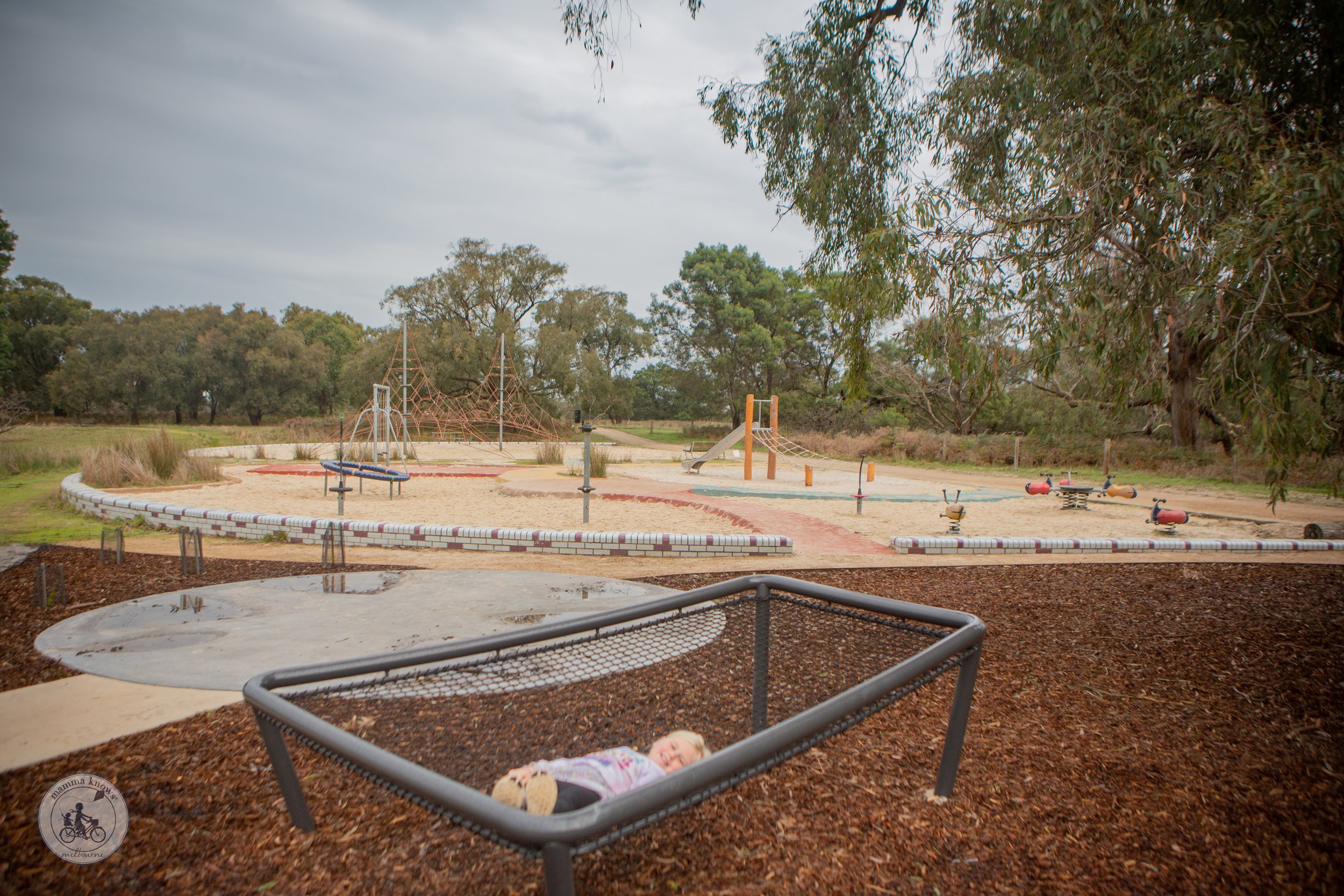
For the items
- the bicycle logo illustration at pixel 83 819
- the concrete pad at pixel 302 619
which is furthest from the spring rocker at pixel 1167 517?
the bicycle logo illustration at pixel 83 819

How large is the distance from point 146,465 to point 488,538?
8.15 metres

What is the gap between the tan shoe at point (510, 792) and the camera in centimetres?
171

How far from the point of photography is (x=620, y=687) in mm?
2742

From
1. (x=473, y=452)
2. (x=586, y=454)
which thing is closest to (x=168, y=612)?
(x=586, y=454)

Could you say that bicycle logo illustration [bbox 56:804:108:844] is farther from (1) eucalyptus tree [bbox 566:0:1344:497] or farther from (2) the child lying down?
(1) eucalyptus tree [bbox 566:0:1344:497]

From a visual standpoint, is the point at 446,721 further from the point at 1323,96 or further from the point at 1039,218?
the point at 1323,96

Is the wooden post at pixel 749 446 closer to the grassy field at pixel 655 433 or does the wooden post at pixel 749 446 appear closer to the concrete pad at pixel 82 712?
the concrete pad at pixel 82 712

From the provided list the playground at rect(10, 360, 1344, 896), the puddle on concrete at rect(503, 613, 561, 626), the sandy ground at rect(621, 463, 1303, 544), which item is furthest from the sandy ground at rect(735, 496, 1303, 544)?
the puddle on concrete at rect(503, 613, 561, 626)

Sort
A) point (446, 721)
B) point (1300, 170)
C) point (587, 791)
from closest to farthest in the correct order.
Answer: point (587, 791)
point (446, 721)
point (1300, 170)

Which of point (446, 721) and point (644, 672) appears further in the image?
point (644, 672)

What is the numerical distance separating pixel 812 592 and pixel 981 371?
228cm

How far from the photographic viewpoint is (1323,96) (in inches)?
148

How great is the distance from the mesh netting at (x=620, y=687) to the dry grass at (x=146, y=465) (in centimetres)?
1090


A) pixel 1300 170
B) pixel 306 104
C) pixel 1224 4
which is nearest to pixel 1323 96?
pixel 1224 4
